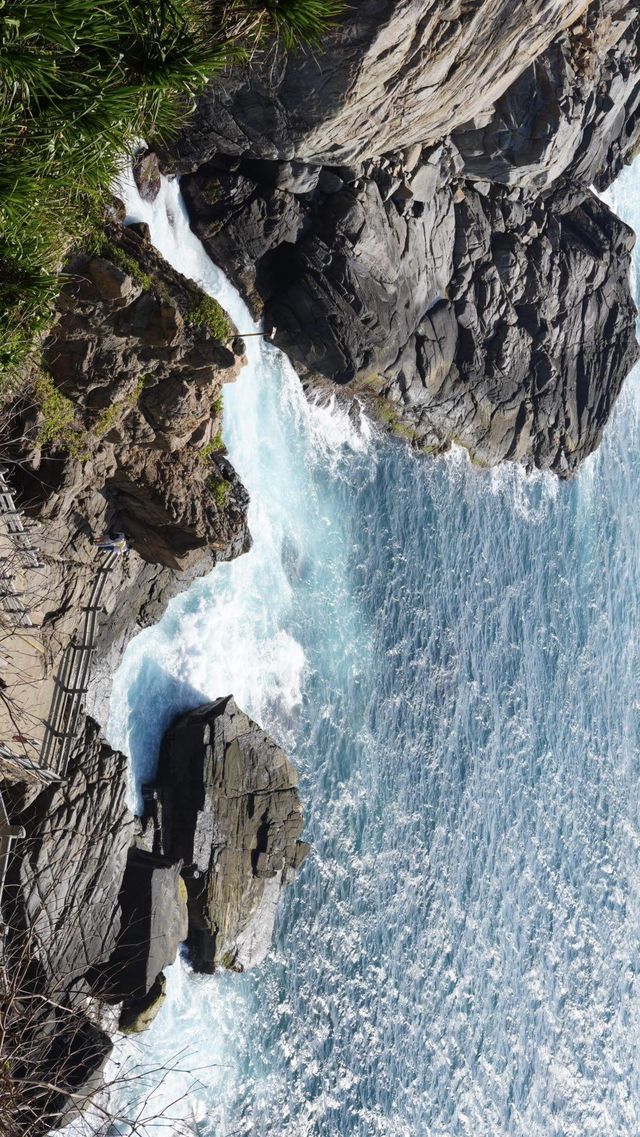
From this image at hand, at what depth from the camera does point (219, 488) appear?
20.1 metres

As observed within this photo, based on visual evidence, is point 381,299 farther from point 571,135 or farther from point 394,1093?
point 394,1093

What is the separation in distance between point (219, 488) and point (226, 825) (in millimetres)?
7378

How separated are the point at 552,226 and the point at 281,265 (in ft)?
44.0

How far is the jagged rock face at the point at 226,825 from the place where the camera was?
20.9 m

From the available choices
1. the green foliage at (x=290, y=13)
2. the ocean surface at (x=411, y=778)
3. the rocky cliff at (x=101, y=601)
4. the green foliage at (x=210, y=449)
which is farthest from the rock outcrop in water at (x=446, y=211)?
the green foliage at (x=290, y=13)

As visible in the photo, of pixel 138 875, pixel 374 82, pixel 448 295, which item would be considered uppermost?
pixel 448 295

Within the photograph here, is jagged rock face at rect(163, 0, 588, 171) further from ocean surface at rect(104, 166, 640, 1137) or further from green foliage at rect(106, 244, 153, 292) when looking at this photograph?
green foliage at rect(106, 244, 153, 292)

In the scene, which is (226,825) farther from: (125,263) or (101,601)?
(125,263)

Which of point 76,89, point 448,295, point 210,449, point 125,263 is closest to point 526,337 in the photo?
point 448,295

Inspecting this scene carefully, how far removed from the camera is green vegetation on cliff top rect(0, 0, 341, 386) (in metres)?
8.99

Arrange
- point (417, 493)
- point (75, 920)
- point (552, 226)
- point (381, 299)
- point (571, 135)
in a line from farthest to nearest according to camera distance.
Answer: point (552, 226)
point (417, 493)
point (571, 135)
point (381, 299)
point (75, 920)

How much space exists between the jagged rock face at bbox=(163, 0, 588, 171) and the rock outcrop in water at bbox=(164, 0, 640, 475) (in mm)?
46

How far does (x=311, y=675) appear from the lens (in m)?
25.5

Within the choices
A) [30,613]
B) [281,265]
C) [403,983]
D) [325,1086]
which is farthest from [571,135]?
[325,1086]
